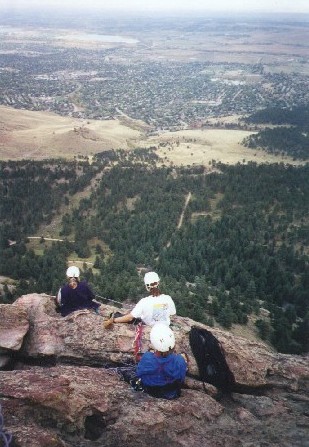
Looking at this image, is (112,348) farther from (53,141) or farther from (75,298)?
(53,141)

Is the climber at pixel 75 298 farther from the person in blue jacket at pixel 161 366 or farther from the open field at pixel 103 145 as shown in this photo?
the open field at pixel 103 145

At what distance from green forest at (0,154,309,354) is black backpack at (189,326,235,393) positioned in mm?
31618

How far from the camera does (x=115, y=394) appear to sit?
12.8m

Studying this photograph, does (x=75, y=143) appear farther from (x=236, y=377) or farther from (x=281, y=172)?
(x=236, y=377)

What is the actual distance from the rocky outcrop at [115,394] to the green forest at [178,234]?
101 feet

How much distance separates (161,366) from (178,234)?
7964 centimetres

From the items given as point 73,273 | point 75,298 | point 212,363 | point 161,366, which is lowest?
point 212,363

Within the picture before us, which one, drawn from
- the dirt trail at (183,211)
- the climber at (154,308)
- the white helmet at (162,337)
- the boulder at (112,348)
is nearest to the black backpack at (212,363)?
the boulder at (112,348)

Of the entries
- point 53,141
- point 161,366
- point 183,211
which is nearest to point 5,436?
point 161,366

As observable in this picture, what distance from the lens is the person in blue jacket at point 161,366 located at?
11.7m

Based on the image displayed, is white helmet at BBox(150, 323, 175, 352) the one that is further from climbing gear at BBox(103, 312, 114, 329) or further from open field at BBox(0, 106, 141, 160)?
open field at BBox(0, 106, 141, 160)

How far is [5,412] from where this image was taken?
11.3 m

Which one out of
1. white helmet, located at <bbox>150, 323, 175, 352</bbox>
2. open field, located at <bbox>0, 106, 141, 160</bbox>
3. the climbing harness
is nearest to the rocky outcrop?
the climbing harness

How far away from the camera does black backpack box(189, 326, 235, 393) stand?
1462 cm
